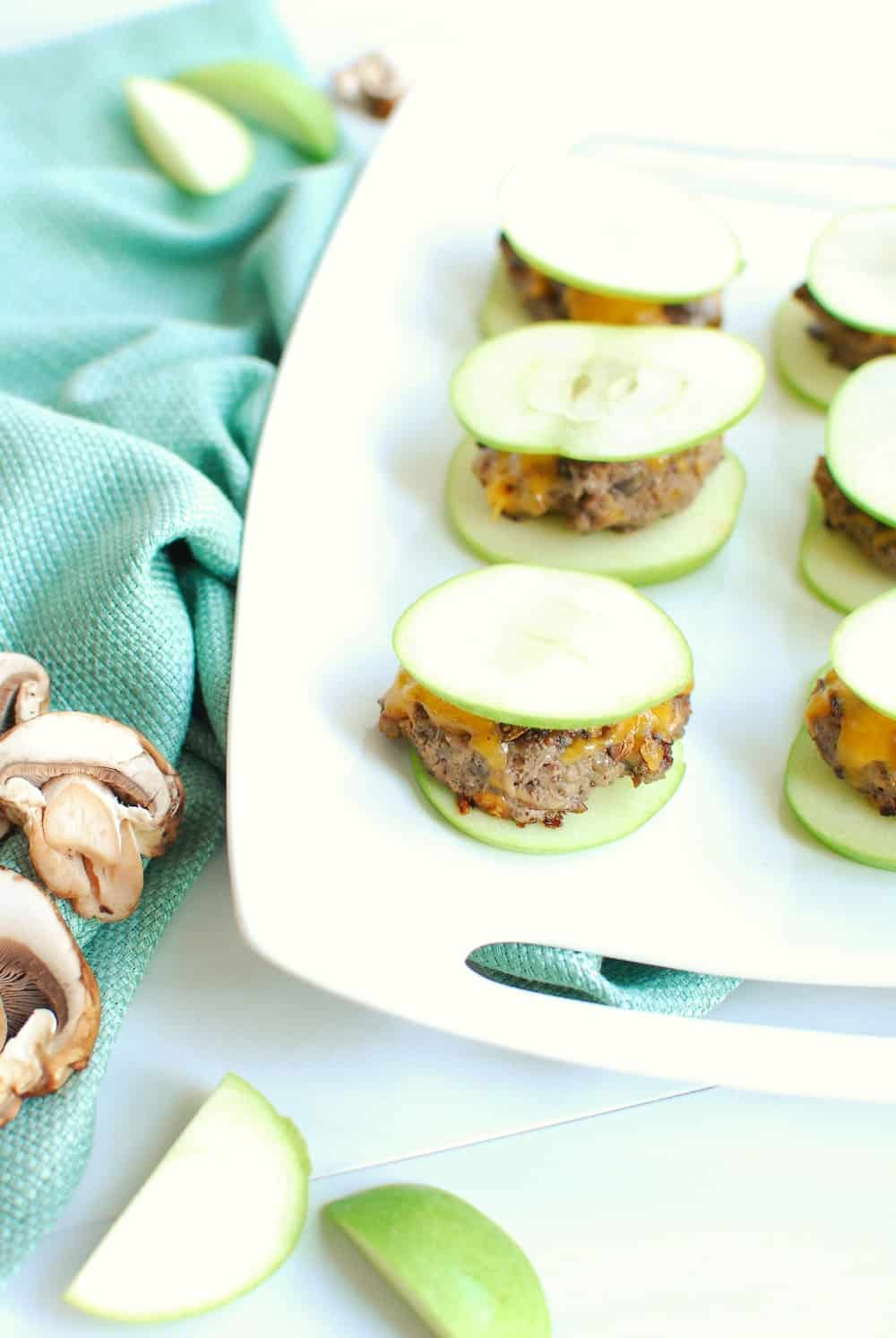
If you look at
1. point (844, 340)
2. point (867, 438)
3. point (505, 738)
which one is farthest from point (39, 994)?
point (844, 340)

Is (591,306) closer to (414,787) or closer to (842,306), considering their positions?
(842,306)

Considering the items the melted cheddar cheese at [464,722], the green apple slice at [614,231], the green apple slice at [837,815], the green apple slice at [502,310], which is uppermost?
the green apple slice at [614,231]

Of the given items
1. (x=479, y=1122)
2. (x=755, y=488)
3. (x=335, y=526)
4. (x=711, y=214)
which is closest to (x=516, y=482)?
(x=335, y=526)

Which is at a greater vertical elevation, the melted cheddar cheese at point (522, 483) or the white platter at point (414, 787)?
the melted cheddar cheese at point (522, 483)

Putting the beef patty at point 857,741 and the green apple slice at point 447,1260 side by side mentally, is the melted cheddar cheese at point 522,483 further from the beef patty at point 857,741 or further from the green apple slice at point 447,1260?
the green apple slice at point 447,1260

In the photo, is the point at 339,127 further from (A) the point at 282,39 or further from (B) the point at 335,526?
(B) the point at 335,526

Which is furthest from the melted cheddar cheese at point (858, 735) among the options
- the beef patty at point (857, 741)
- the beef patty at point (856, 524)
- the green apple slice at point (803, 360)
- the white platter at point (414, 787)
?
the green apple slice at point (803, 360)

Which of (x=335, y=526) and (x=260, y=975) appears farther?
(x=335, y=526)
